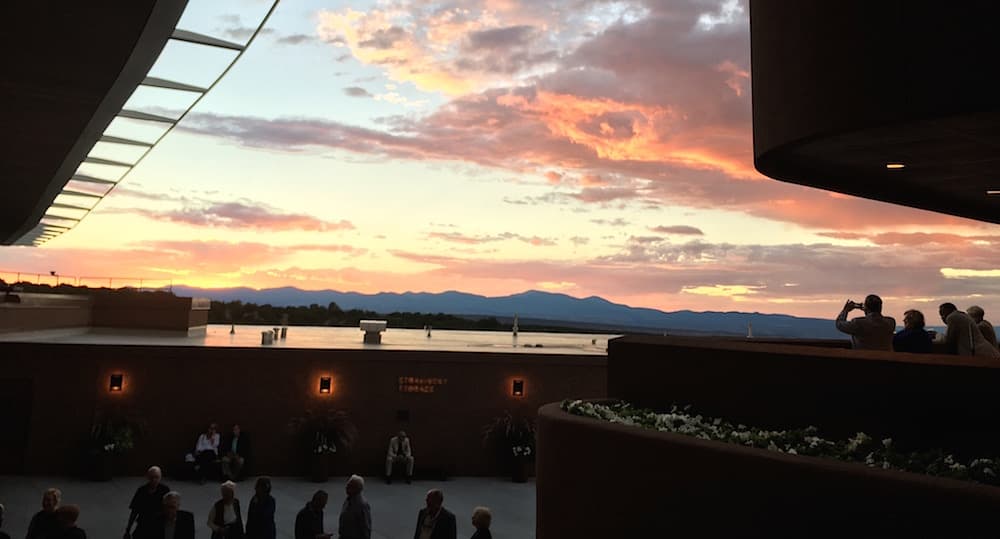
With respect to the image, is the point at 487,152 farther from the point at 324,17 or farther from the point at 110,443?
the point at 110,443

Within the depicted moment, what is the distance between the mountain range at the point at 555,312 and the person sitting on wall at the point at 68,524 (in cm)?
919

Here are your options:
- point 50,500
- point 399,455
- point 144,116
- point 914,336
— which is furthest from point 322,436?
point 914,336

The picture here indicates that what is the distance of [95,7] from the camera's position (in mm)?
4566

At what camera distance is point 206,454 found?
574 inches

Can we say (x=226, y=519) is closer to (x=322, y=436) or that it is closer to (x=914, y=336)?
(x=322, y=436)

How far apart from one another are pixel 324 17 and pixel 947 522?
55.0 ft

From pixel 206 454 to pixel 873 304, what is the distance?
13374mm

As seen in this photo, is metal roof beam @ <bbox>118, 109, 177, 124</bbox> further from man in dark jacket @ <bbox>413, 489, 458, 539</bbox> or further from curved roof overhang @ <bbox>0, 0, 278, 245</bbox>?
man in dark jacket @ <bbox>413, 489, 458, 539</bbox>

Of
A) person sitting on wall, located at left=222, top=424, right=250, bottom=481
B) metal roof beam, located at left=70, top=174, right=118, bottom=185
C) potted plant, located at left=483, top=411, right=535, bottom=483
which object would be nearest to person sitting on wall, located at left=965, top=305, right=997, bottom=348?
potted plant, located at left=483, top=411, right=535, bottom=483

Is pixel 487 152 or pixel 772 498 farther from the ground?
pixel 487 152

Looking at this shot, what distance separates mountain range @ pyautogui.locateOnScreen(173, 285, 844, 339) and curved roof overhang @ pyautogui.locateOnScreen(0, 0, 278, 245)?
8.79 meters

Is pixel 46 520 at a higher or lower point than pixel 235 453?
higher

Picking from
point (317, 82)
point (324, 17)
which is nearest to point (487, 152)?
point (317, 82)

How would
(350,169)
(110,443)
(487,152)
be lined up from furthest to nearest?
(350,169)
(487,152)
(110,443)
